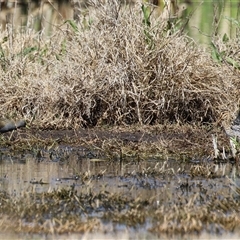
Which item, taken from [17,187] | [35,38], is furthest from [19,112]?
[17,187]

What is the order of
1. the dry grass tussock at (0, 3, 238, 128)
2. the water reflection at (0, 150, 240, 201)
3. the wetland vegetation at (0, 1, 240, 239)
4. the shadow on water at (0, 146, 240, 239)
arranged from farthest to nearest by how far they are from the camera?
1. the dry grass tussock at (0, 3, 238, 128)
2. the wetland vegetation at (0, 1, 240, 239)
3. the water reflection at (0, 150, 240, 201)
4. the shadow on water at (0, 146, 240, 239)

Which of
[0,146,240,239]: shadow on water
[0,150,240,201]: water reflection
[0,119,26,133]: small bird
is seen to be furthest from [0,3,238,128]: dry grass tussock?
[0,150,240,201]: water reflection

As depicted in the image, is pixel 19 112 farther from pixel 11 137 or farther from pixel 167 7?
pixel 167 7

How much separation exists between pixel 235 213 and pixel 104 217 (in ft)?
3.08

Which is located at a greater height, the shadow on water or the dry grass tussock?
the dry grass tussock

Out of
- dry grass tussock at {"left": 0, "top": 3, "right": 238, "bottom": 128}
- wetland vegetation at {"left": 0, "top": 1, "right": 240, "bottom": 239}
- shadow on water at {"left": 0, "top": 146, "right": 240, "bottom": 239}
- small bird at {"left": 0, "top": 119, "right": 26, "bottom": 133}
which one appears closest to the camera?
shadow on water at {"left": 0, "top": 146, "right": 240, "bottom": 239}

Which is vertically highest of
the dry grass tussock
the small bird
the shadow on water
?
the dry grass tussock

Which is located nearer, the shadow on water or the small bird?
the shadow on water

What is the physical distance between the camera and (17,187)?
690 centimetres

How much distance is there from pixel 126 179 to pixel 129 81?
2.84m

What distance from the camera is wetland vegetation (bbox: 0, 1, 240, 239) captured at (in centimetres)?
724

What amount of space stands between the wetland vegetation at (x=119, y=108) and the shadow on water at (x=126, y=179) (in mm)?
12

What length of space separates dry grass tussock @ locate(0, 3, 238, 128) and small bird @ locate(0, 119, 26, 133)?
39cm

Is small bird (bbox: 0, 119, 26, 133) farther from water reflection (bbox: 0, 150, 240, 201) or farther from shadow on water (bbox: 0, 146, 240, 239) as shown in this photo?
water reflection (bbox: 0, 150, 240, 201)
